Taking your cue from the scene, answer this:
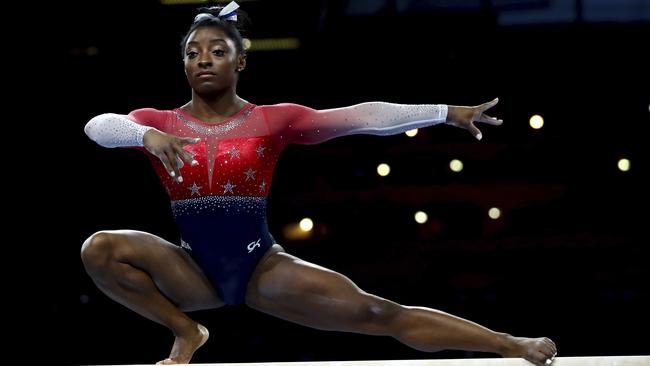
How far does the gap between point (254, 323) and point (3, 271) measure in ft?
3.86

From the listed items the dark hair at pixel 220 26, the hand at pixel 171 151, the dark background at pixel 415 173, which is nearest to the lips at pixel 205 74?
the dark hair at pixel 220 26

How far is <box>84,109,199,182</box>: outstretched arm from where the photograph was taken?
2398 millimetres

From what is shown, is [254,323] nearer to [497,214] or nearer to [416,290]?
[416,290]

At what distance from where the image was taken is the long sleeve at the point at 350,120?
2.68 metres

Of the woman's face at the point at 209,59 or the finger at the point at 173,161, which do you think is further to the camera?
the woman's face at the point at 209,59

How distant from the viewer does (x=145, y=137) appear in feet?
8.14

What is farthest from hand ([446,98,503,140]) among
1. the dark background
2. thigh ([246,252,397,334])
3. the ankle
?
the dark background

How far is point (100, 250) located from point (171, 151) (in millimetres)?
409

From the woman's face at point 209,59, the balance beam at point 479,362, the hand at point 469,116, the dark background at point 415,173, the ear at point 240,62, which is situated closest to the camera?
the balance beam at point 479,362

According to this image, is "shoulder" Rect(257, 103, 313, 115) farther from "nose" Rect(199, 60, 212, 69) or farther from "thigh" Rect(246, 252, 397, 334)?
"thigh" Rect(246, 252, 397, 334)

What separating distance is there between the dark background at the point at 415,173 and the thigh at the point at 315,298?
164 centimetres

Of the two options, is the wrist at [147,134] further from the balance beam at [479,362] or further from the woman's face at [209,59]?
the balance beam at [479,362]

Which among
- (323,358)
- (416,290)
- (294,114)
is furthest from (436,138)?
(294,114)

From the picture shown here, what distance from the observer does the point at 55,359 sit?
4.37 metres
